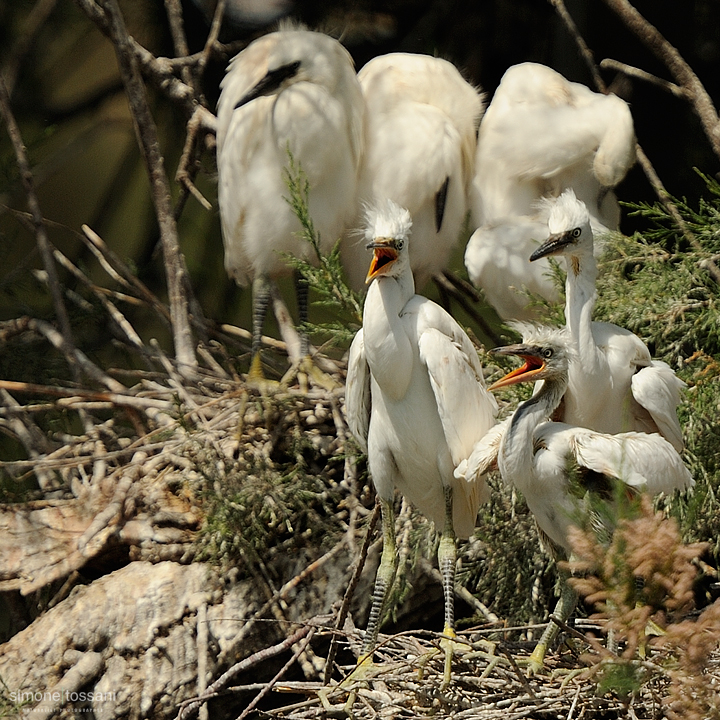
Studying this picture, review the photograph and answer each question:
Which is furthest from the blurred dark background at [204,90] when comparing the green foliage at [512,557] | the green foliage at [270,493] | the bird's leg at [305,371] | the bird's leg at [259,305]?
the green foliage at [512,557]

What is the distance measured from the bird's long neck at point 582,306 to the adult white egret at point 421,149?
88 cm

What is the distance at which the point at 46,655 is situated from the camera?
7.44 feet

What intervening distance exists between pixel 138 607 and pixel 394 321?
977mm

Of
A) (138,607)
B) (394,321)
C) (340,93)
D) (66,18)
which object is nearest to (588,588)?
(394,321)

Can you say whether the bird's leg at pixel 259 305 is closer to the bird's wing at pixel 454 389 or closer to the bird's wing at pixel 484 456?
the bird's wing at pixel 454 389

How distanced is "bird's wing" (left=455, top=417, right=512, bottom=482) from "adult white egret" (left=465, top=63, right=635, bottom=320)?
830 millimetres

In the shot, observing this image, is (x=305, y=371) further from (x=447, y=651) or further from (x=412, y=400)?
(x=447, y=651)

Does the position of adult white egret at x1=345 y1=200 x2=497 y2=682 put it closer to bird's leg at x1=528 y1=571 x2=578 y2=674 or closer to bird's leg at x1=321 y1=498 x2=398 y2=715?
bird's leg at x1=321 y1=498 x2=398 y2=715

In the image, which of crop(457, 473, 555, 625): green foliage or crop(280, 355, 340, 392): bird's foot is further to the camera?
crop(280, 355, 340, 392): bird's foot

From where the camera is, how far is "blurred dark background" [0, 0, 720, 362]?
3314 millimetres

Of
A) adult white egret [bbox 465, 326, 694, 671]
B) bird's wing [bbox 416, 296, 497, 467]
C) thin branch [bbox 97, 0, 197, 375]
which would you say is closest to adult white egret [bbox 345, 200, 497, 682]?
bird's wing [bbox 416, 296, 497, 467]

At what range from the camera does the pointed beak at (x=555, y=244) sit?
6.25ft

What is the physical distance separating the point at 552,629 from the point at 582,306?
63 cm

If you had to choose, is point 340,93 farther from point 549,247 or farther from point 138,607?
point 138,607
